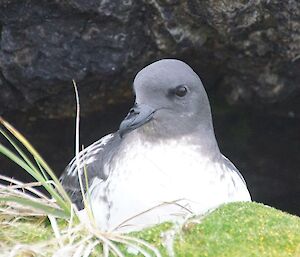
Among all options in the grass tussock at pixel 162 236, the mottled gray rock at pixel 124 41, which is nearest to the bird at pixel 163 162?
the grass tussock at pixel 162 236

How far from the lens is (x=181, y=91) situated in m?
3.83

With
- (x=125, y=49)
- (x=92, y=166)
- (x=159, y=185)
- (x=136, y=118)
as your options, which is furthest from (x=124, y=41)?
(x=159, y=185)

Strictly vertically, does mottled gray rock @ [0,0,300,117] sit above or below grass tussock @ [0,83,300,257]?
above

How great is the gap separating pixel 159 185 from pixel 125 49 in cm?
134

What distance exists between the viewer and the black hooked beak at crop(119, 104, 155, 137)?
362 cm

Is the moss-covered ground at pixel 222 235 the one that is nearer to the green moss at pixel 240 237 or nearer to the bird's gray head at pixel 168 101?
the green moss at pixel 240 237

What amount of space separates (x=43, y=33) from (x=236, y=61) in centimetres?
112

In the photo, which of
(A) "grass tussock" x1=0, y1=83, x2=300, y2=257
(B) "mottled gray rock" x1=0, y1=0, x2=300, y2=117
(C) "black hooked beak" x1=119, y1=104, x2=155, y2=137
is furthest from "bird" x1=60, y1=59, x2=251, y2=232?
(B) "mottled gray rock" x1=0, y1=0, x2=300, y2=117

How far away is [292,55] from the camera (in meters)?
4.85

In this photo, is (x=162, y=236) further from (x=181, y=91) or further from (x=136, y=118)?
(x=181, y=91)

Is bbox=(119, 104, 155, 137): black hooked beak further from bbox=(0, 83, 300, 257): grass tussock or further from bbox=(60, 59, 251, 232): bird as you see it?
bbox=(0, 83, 300, 257): grass tussock

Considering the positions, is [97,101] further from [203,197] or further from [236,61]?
[203,197]

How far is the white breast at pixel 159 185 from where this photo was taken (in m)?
3.62

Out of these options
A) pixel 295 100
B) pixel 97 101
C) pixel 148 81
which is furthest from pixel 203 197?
pixel 295 100
